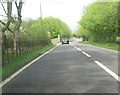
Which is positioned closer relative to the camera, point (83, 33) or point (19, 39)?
point (19, 39)

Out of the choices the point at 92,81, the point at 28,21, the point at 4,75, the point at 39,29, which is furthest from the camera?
the point at 28,21

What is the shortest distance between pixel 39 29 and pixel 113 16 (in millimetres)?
11046

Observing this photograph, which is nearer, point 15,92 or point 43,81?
point 15,92

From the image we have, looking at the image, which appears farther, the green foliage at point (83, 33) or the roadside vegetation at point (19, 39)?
the green foliage at point (83, 33)

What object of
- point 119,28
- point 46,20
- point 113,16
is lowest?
point 119,28

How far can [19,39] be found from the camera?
535 inches

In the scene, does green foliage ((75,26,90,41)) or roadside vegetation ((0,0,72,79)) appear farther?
green foliage ((75,26,90,41))

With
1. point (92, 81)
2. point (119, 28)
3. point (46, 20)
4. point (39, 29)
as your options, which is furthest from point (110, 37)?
point (46, 20)

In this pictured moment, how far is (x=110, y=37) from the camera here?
35.9 meters

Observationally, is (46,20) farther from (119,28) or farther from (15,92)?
(15,92)

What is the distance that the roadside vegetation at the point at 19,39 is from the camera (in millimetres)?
8906

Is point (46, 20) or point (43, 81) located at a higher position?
point (46, 20)

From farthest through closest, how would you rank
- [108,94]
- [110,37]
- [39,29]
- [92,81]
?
[110,37] → [39,29] → [92,81] → [108,94]

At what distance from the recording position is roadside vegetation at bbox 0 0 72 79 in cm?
891
